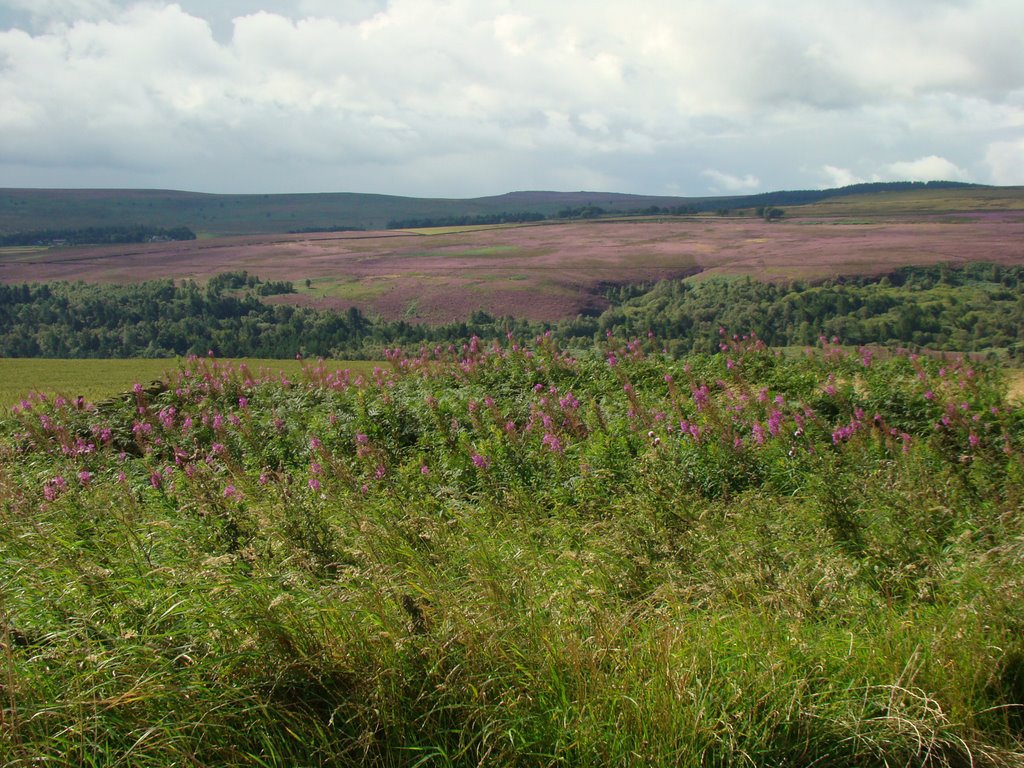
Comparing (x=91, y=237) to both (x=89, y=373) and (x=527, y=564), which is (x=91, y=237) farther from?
(x=527, y=564)

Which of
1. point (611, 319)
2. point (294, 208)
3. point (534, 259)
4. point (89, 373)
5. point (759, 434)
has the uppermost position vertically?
point (294, 208)

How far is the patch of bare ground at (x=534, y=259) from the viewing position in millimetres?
25672

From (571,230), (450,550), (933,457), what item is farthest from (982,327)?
(571,230)

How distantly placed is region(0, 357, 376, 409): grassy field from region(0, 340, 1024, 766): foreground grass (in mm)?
5119

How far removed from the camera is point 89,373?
15695mm

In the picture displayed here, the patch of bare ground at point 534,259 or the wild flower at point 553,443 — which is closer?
the wild flower at point 553,443

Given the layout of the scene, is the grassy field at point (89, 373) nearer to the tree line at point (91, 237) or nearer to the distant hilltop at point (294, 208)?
the tree line at point (91, 237)

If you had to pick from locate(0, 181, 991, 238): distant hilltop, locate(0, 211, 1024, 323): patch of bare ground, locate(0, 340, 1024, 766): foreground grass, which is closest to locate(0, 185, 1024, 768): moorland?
locate(0, 340, 1024, 766): foreground grass

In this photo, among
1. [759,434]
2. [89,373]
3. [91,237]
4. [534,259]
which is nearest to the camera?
[759,434]

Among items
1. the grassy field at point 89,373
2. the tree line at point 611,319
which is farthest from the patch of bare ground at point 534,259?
the grassy field at point 89,373

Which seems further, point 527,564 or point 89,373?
point 89,373

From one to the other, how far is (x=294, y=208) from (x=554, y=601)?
12242 centimetres

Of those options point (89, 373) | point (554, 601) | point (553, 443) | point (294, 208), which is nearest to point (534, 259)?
point (89, 373)

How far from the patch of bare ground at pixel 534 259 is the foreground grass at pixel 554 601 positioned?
53.5 ft
